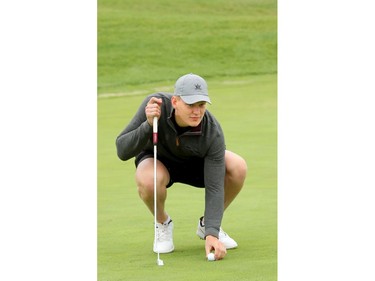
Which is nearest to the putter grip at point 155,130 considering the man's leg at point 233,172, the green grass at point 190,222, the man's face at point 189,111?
the man's face at point 189,111

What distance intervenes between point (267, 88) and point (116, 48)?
15.5ft

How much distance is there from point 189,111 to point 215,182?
1.32 ft

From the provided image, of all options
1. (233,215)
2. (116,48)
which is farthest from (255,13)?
(233,215)

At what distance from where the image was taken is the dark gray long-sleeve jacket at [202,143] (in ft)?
16.8

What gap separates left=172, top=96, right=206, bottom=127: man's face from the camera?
501 cm

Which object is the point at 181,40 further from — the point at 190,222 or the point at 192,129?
the point at 192,129

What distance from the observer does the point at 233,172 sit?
5375mm

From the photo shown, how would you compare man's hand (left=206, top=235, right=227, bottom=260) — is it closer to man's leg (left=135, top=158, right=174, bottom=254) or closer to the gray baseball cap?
man's leg (left=135, top=158, right=174, bottom=254)

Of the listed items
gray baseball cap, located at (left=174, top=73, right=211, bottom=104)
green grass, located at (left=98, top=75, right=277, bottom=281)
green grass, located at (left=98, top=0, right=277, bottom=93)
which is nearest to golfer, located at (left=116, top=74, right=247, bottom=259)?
gray baseball cap, located at (left=174, top=73, right=211, bottom=104)

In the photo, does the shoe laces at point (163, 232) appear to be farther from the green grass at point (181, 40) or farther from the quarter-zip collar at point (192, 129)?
the green grass at point (181, 40)

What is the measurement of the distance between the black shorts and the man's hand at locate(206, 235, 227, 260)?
468 millimetres

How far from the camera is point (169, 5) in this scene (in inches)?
776
